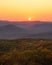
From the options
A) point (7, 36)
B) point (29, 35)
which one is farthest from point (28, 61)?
point (29, 35)

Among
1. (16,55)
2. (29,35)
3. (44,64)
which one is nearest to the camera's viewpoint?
(44,64)

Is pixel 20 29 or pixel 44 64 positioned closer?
pixel 44 64

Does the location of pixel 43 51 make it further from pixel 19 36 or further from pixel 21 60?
pixel 19 36

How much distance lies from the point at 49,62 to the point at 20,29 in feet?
188

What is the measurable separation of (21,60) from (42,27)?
195 feet

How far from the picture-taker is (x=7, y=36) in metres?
60.1

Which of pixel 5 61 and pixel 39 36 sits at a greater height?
pixel 5 61

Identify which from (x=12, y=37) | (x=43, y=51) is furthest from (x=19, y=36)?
(x=43, y=51)

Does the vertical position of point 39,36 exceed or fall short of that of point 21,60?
it falls short

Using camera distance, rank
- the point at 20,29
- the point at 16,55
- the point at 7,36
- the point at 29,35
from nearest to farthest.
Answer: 1. the point at 16,55
2. the point at 7,36
3. the point at 29,35
4. the point at 20,29

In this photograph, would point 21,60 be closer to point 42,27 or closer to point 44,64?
point 44,64

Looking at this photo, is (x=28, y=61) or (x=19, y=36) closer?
(x=28, y=61)

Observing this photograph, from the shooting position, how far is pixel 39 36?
2474 inches

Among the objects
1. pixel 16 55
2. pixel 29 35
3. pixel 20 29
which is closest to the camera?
pixel 16 55
